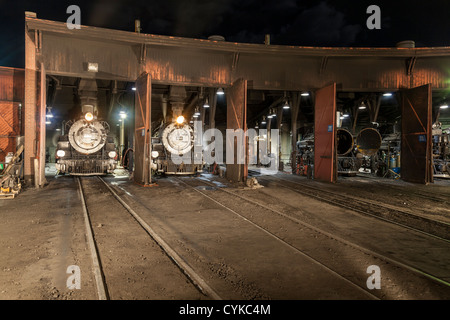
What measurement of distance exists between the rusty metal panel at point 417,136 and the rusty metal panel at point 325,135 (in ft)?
13.0

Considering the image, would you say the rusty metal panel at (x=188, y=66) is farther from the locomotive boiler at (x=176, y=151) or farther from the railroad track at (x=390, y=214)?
the railroad track at (x=390, y=214)

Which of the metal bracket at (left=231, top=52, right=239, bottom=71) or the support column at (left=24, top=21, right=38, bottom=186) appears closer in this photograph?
the support column at (left=24, top=21, right=38, bottom=186)

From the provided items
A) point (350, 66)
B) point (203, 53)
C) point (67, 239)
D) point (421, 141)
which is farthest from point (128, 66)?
point (421, 141)

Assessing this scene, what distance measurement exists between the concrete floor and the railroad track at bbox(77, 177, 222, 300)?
4.2 inches

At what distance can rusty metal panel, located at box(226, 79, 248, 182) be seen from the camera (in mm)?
11916

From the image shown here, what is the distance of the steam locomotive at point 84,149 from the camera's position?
1380 centimetres

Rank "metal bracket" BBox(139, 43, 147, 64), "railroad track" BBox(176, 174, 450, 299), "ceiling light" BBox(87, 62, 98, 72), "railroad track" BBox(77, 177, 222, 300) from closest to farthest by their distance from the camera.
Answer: "railroad track" BBox(77, 177, 222, 300) < "railroad track" BBox(176, 174, 450, 299) < "ceiling light" BBox(87, 62, 98, 72) < "metal bracket" BBox(139, 43, 147, 64)

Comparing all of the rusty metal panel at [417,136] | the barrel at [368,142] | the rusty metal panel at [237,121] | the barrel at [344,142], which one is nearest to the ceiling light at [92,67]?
the rusty metal panel at [237,121]

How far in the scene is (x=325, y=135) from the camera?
1387 centimetres

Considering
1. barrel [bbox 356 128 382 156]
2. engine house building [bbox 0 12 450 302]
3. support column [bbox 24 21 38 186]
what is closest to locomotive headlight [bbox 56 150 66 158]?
engine house building [bbox 0 12 450 302]

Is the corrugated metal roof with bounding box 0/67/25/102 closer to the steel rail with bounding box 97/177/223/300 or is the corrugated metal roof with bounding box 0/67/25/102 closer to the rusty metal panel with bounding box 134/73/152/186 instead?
the rusty metal panel with bounding box 134/73/152/186

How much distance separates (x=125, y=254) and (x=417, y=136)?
14175mm

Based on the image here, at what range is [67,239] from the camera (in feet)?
16.1

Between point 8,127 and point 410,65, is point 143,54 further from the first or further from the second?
point 410,65
